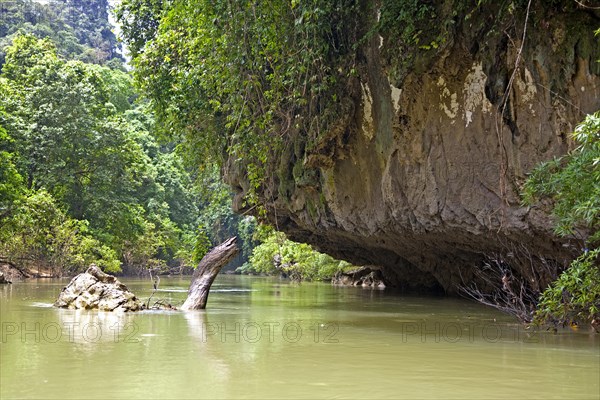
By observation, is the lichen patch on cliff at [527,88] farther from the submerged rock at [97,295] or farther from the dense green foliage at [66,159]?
the dense green foliage at [66,159]

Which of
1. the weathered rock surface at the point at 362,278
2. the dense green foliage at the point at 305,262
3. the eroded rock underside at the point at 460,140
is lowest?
the weathered rock surface at the point at 362,278

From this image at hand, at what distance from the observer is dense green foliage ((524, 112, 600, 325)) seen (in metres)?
6.31

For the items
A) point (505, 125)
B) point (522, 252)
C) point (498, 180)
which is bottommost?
point (522, 252)

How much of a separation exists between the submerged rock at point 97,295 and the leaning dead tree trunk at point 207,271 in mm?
996

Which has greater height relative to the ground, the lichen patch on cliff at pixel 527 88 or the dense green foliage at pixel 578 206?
the lichen patch on cliff at pixel 527 88

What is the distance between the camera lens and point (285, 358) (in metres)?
6.05

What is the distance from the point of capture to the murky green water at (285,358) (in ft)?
15.3

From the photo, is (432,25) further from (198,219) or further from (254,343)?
(198,219)

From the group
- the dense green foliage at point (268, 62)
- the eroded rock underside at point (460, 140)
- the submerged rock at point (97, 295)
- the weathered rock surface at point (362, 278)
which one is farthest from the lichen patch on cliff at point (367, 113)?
the weathered rock surface at point (362, 278)

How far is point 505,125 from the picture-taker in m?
9.20

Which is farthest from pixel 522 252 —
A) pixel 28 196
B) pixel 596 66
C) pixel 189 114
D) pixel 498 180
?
pixel 28 196

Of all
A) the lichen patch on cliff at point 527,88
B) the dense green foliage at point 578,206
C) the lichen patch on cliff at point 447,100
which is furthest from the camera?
the lichen patch on cliff at point 447,100

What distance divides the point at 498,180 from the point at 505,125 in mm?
743

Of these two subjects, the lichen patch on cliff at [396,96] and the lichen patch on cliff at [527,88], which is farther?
the lichen patch on cliff at [396,96]
